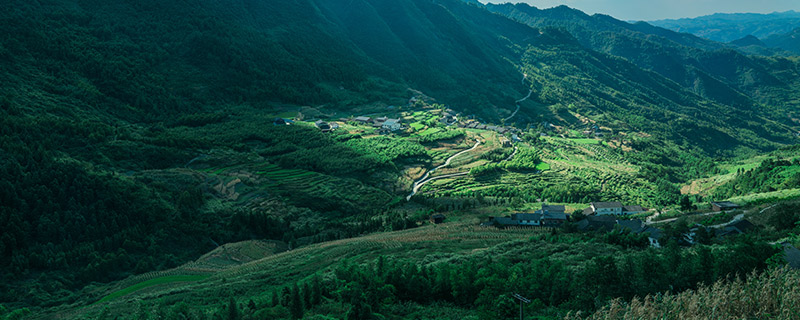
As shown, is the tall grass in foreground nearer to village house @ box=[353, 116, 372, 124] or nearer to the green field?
the green field

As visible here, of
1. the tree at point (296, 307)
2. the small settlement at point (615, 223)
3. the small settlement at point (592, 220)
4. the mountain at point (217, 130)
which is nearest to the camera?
the tree at point (296, 307)

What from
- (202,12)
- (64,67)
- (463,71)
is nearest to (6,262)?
(64,67)

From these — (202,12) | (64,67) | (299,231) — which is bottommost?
(299,231)

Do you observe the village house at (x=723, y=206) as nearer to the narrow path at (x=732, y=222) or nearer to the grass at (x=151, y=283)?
the narrow path at (x=732, y=222)

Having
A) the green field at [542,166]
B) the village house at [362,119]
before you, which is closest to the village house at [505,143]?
the green field at [542,166]

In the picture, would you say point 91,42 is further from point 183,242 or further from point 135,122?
point 183,242

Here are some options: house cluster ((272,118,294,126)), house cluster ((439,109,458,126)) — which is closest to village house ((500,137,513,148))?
house cluster ((439,109,458,126))

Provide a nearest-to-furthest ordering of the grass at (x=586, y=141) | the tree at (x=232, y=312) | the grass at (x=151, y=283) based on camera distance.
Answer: the tree at (x=232, y=312) < the grass at (x=151, y=283) < the grass at (x=586, y=141)
